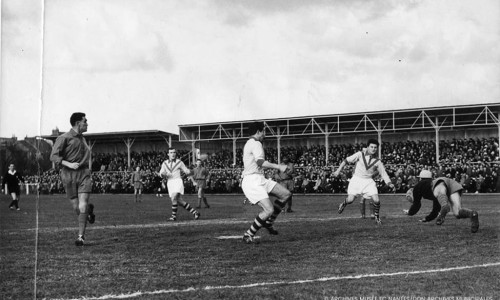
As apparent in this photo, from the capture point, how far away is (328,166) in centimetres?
4397

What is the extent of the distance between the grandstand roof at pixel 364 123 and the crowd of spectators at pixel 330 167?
1.39 meters

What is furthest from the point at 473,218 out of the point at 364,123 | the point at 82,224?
the point at 364,123

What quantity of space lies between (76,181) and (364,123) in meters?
39.1

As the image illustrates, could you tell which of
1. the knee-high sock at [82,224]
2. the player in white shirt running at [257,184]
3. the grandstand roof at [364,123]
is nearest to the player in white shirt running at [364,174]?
the player in white shirt running at [257,184]

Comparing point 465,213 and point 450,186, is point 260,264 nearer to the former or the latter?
point 465,213

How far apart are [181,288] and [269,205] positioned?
4.15 metres

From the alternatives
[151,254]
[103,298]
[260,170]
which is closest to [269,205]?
[260,170]

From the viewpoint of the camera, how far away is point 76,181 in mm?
10594

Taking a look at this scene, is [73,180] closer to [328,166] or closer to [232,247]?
[232,247]

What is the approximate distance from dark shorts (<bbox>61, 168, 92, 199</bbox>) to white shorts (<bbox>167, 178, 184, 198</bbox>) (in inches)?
249

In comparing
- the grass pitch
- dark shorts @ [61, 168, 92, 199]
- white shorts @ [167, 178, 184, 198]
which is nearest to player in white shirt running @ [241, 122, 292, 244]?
the grass pitch

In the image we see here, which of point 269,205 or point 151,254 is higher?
point 269,205

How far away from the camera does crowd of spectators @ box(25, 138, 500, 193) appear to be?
3525 cm

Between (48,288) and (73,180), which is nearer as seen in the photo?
(48,288)
